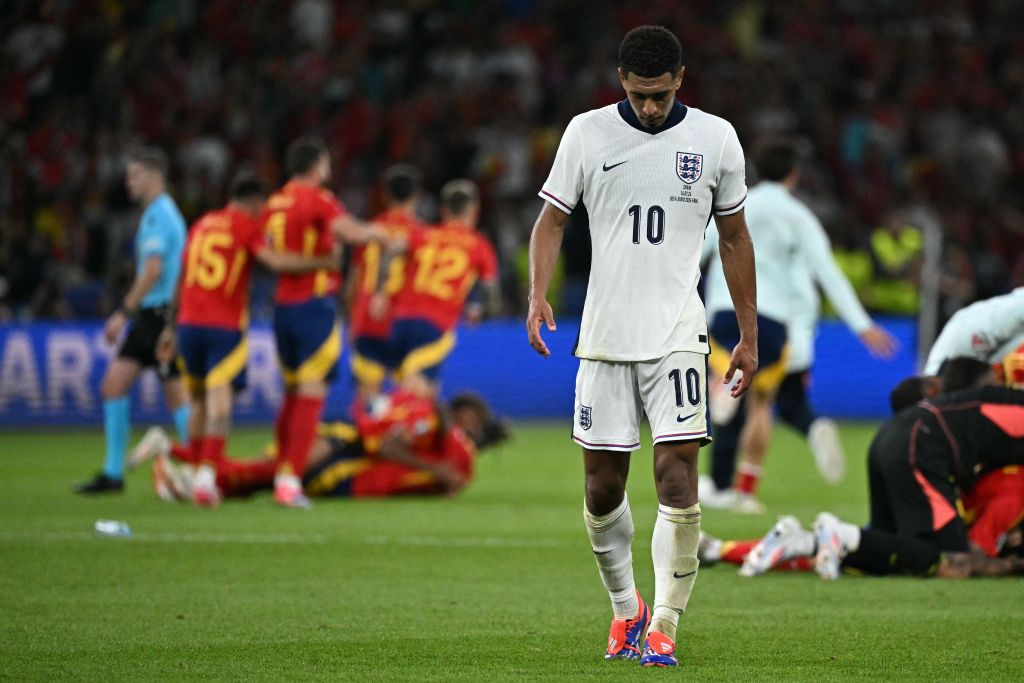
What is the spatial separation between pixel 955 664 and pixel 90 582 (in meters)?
3.92

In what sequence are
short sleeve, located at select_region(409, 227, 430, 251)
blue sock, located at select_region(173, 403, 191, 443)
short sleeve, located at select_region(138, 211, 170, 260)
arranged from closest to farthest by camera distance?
short sleeve, located at select_region(138, 211, 170, 260) < blue sock, located at select_region(173, 403, 191, 443) < short sleeve, located at select_region(409, 227, 430, 251)

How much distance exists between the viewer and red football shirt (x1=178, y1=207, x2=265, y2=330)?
1114 cm

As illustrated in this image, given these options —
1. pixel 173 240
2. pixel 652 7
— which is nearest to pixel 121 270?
pixel 173 240

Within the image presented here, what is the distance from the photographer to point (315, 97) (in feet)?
69.7

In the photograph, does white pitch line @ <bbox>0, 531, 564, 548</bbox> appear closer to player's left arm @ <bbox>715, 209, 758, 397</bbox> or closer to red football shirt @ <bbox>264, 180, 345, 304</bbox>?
red football shirt @ <bbox>264, 180, 345, 304</bbox>

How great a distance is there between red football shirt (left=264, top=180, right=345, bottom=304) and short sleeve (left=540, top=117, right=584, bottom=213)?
5.43 metres

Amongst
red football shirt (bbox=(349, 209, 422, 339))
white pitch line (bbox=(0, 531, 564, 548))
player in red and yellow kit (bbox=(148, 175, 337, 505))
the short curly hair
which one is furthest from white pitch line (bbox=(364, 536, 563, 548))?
red football shirt (bbox=(349, 209, 422, 339))

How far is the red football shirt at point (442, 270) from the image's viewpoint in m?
13.7

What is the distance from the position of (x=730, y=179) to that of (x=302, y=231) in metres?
5.76

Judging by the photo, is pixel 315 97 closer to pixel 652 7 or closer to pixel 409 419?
pixel 652 7

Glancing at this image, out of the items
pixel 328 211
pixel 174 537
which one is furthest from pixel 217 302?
pixel 174 537

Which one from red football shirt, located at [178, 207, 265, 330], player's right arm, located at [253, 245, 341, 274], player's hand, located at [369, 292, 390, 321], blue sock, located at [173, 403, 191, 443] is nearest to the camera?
player's right arm, located at [253, 245, 341, 274]

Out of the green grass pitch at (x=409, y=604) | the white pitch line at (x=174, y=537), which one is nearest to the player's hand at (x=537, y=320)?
the green grass pitch at (x=409, y=604)

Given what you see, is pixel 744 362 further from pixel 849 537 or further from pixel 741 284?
pixel 849 537
